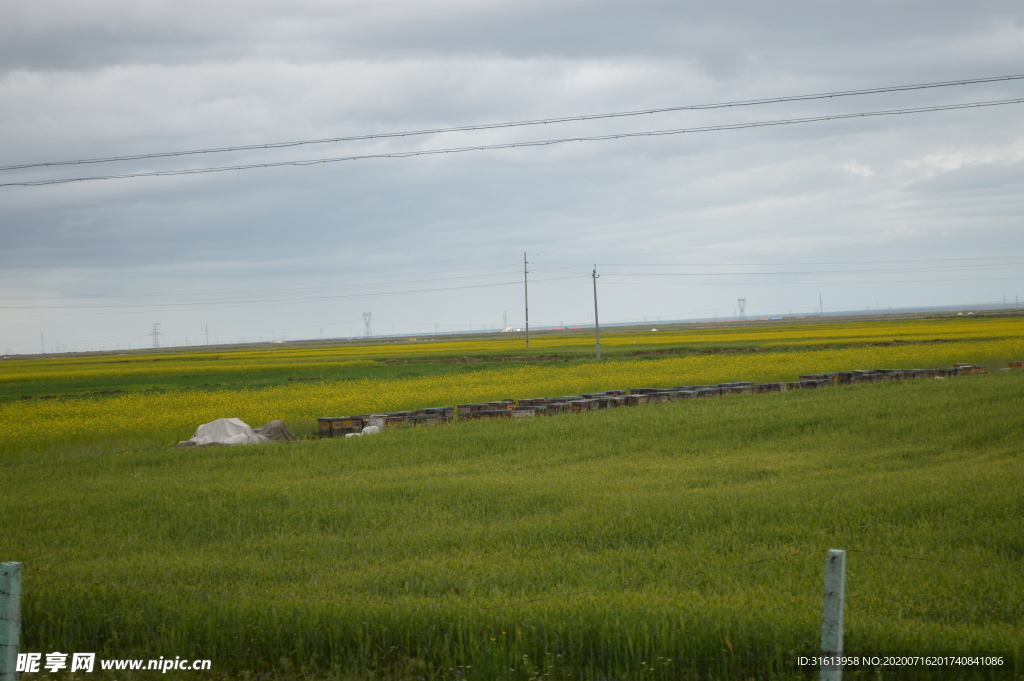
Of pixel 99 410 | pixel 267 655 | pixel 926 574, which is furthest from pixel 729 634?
pixel 99 410

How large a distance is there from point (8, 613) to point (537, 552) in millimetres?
5874

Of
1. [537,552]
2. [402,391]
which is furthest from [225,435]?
[537,552]

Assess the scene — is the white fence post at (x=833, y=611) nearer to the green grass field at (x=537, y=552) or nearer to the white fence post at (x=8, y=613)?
the green grass field at (x=537, y=552)

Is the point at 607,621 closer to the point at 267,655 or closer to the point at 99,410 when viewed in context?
the point at 267,655

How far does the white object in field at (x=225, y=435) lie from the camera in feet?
73.8

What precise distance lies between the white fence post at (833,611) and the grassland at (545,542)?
1481mm

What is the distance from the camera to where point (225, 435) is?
75.0ft

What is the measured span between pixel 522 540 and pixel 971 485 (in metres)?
6.73

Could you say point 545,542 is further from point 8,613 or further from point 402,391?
point 402,391

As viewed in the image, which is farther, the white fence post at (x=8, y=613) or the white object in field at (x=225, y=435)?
the white object in field at (x=225, y=435)

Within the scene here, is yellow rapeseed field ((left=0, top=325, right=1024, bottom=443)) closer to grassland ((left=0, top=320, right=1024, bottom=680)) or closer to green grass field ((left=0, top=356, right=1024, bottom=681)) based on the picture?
grassland ((left=0, top=320, right=1024, bottom=680))

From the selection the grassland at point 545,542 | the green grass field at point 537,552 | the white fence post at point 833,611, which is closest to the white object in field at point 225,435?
the grassland at point 545,542

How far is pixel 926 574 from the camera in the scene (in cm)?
829

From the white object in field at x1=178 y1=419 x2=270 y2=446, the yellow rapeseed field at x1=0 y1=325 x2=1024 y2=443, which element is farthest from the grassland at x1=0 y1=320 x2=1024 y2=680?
the yellow rapeseed field at x1=0 y1=325 x2=1024 y2=443
